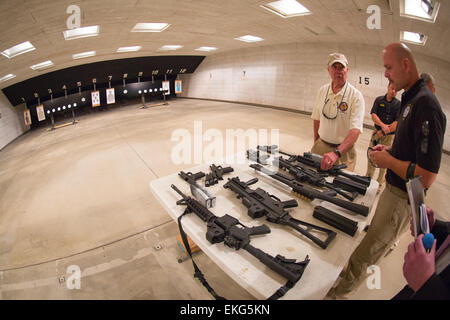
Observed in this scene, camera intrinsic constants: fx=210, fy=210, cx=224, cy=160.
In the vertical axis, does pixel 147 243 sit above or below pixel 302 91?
below

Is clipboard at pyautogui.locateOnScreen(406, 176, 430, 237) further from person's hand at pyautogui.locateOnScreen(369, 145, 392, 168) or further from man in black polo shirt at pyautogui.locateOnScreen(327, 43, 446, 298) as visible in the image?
person's hand at pyautogui.locateOnScreen(369, 145, 392, 168)

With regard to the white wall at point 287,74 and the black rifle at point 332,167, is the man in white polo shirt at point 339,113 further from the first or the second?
the white wall at point 287,74

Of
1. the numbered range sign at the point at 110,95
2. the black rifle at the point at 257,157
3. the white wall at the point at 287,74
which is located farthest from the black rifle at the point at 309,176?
the numbered range sign at the point at 110,95

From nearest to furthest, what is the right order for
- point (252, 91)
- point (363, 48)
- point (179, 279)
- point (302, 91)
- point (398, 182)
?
point (398, 182) → point (179, 279) → point (363, 48) → point (302, 91) → point (252, 91)

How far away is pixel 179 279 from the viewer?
2246mm

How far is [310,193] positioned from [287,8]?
167 inches

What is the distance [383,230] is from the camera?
1650 mm

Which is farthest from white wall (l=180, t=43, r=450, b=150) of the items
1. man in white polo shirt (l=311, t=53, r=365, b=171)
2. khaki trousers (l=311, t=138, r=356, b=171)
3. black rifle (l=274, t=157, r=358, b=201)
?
black rifle (l=274, t=157, r=358, b=201)

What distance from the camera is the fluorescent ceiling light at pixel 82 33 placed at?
13.5ft

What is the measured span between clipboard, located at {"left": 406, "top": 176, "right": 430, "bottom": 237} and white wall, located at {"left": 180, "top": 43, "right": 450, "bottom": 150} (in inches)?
238

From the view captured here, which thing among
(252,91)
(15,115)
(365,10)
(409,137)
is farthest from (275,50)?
(15,115)

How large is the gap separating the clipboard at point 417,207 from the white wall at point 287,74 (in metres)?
6.05

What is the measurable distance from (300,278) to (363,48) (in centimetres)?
836
